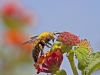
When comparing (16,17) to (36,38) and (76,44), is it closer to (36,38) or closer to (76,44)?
(36,38)

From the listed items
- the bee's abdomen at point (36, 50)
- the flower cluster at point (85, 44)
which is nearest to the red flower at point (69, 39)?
the flower cluster at point (85, 44)

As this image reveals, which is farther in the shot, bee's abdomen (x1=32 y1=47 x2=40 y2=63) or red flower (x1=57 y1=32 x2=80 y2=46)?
bee's abdomen (x1=32 y1=47 x2=40 y2=63)

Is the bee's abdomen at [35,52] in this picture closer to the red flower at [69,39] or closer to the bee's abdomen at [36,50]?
the bee's abdomen at [36,50]

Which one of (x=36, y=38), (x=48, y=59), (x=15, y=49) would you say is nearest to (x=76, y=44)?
(x=48, y=59)

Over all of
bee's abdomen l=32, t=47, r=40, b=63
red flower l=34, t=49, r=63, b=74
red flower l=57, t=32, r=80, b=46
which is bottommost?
bee's abdomen l=32, t=47, r=40, b=63

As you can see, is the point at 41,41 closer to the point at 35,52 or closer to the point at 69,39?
the point at 35,52

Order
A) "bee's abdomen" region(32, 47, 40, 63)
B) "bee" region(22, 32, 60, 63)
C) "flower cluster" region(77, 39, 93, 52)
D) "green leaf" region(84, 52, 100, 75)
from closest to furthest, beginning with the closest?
"green leaf" region(84, 52, 100, 75)
"flower cluster" region(77, 39, 93, 52)
"bee's abdomen" region(32, 47, 40, 63)
"bee" region(22, 32, 60, 63)

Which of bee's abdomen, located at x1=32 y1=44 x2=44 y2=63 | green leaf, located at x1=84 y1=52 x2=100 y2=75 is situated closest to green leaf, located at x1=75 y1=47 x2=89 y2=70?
green leaf, located at x1=84 y1=52 x2=100 y2=75

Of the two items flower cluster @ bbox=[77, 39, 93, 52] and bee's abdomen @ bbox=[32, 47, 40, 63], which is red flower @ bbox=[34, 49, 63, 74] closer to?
flower cluster @ bbox=[77, 39, 93, 52]
